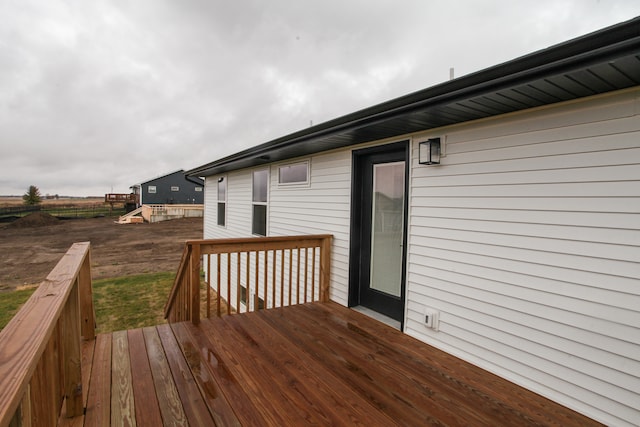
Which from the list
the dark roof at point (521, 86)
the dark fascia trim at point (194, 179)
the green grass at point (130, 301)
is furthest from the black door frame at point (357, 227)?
the dark fascia trim at point (194, 179)

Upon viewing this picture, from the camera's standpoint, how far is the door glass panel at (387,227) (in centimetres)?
341

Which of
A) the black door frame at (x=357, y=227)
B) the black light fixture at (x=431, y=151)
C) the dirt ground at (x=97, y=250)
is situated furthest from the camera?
the dirt ground at (x=97, y=250)

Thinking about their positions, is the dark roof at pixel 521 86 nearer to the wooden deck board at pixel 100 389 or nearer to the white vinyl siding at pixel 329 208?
the white vinyl siding at pixel 329 208

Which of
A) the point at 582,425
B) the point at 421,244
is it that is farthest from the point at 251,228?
the point at 582,425

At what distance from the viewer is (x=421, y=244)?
9.96 ft

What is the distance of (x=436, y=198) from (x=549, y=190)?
0.91 metres

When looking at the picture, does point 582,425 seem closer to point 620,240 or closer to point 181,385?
point 620,240

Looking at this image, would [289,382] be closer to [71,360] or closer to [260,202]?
[71,360]

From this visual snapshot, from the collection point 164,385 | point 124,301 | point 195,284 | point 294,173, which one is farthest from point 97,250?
point 164,385

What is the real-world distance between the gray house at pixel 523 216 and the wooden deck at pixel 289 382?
1.02ft

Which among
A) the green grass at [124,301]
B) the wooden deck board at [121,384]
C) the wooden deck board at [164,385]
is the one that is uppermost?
the wooden deck board at [164,385]

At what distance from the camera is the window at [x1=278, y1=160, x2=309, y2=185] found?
15.9 ft

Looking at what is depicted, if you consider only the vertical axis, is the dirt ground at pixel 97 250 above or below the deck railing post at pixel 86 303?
below

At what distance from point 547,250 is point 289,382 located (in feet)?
6.96
